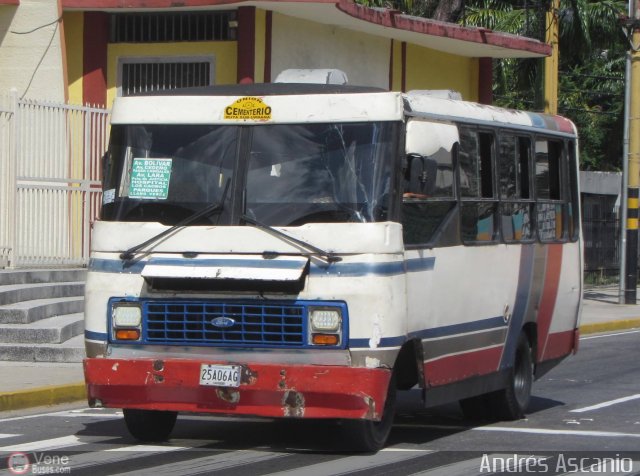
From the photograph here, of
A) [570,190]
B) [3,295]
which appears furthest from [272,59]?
[570,190]

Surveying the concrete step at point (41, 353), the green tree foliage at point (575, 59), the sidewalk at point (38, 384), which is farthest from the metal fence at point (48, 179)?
the green tree foliage at point (575, 59)

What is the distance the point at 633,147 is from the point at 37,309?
600 inches

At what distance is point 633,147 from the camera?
Result: 89.6 ft

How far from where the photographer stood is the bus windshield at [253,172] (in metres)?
9.45

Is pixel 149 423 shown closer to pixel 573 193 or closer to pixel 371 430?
pixel 371 430

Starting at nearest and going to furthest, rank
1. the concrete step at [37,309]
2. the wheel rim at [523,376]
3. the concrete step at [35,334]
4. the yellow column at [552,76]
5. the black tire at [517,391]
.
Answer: the black tire at [517,391] < the wheel rim at [523,376] < the concrete step at [35,334] < the concrete step at [37,309] < the yellow column at [552,76]

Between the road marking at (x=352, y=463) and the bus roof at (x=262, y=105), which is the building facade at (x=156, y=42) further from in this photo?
the road marking at (x=352, y=463)

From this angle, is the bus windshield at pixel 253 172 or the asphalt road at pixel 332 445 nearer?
the asphalt road at pixel 332 445

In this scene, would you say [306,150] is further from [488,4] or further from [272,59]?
[488,4]

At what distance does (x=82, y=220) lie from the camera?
19.3m

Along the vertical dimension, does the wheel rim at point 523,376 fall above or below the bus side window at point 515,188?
below

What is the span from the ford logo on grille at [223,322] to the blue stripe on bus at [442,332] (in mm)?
888

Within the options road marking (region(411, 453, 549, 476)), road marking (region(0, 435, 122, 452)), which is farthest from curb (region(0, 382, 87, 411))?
road marking (region(411, 453, 549, 476))

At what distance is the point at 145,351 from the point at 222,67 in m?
11.9
